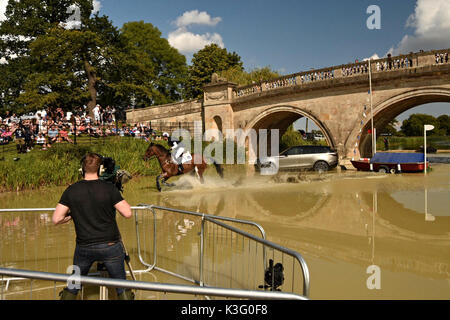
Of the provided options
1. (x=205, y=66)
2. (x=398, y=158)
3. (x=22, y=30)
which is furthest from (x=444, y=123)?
(x=22, y=30)

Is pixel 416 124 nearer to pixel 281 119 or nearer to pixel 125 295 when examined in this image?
pixel 281 119

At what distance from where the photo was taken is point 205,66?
44156 millimetres

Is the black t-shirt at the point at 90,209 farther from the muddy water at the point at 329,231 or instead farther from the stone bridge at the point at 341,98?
the stone bridge at the point at 341,98

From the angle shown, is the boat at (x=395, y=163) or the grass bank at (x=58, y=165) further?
the boat at (x=395, y=163)

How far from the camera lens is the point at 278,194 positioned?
42.4ft

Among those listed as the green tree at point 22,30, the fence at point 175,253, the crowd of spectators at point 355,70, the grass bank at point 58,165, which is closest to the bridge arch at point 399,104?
the crowd of spectators at point 355,70

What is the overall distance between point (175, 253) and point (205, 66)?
40.2 m

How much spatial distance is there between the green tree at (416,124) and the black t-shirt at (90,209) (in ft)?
304

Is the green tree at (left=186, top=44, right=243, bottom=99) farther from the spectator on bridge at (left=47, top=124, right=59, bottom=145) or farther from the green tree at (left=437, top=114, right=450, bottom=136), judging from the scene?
the green tree at (left=437, top=114, right=450, bottom=136)

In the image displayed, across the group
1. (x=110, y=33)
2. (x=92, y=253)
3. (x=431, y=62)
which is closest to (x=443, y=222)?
(x=92, y=253)

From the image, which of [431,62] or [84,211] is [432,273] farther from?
[431,62]

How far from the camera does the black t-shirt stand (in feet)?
12.1

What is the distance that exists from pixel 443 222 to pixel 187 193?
8186 millimetres

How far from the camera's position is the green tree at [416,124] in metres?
86.7
